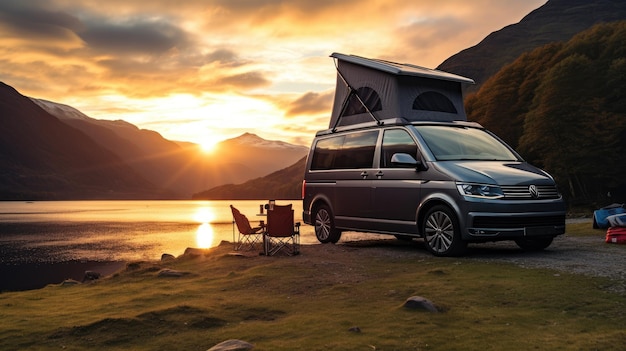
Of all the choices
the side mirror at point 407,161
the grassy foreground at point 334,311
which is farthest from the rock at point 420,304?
the side mirror at point 407,161

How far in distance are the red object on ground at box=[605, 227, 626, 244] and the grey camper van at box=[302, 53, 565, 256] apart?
2.33 metres

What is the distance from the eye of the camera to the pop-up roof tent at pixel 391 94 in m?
14.1

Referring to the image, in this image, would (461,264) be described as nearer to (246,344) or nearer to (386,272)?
(386,272)

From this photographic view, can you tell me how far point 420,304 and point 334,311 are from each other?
1147mm

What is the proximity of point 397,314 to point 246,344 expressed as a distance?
210 centimetres

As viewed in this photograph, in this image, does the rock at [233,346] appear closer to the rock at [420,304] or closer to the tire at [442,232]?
the rock at [420,304]

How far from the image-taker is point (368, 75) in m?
15.2

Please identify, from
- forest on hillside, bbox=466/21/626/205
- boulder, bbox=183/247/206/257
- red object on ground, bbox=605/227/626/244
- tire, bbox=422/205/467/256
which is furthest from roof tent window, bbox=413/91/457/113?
forest on hillside, bbox=466/21/626/205

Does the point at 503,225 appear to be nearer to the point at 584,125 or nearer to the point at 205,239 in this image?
the point at 205,239

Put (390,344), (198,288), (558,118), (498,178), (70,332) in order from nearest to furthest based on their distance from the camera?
(390,344) → (70,332) → (198,288) → (498,178) → (558,118)

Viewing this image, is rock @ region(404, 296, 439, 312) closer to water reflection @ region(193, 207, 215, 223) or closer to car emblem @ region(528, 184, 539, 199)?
car emblem @ region(528, 184, 539, 199)

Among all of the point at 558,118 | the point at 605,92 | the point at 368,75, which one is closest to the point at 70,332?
the point at 368,75

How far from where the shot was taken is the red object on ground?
1338cm

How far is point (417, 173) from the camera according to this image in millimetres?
12047
